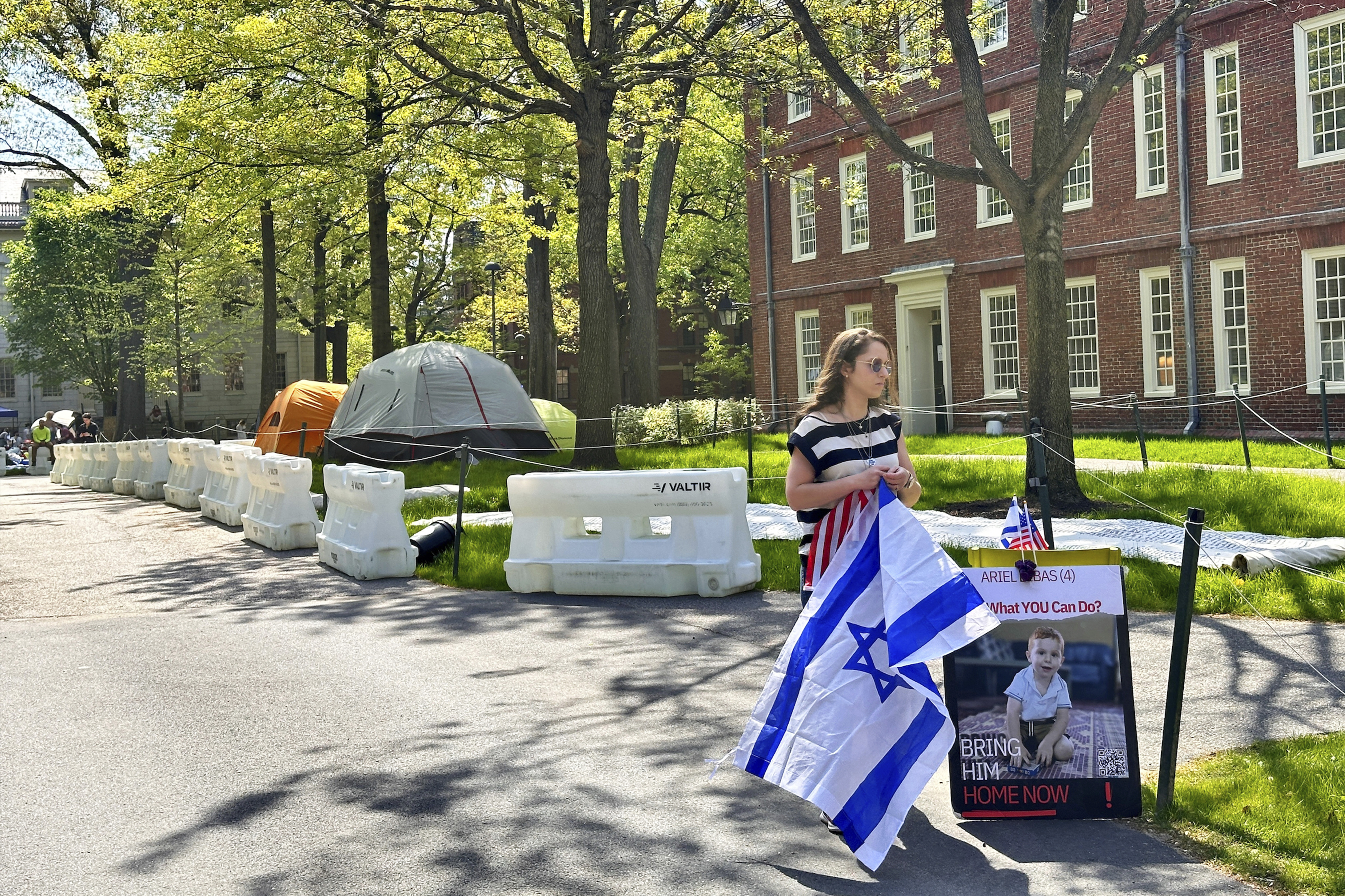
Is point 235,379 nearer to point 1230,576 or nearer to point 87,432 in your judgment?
point 87,432

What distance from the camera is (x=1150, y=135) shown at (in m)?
25.0

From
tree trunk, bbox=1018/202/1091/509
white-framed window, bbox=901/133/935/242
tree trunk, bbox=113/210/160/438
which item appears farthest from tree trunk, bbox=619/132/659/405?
tree trunk, bbox=1018/202/1091/509

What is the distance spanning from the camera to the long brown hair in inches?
209

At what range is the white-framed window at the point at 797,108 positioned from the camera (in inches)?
1348

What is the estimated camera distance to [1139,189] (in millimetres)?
25141

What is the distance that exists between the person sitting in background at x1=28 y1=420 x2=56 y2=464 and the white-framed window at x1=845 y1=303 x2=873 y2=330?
23.7 meters

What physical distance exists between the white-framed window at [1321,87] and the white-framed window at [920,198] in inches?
366

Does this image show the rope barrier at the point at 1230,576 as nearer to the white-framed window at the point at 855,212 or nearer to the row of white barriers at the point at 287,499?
the row of white barriers at the point at 287,499

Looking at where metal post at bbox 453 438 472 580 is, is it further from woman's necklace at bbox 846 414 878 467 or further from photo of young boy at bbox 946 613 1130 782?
photo of young boy at bbox 946 613 1130 782

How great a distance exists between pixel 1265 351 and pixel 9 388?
59086mm

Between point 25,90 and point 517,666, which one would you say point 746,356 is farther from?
point 517,666

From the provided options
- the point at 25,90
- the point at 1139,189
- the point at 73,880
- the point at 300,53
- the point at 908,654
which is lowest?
the point at 73,880

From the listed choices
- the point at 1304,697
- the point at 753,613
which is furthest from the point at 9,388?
the point at 1304,697

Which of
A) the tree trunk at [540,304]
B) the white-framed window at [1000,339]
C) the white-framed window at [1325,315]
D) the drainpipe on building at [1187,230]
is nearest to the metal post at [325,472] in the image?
the tree trunk at [540,304]
